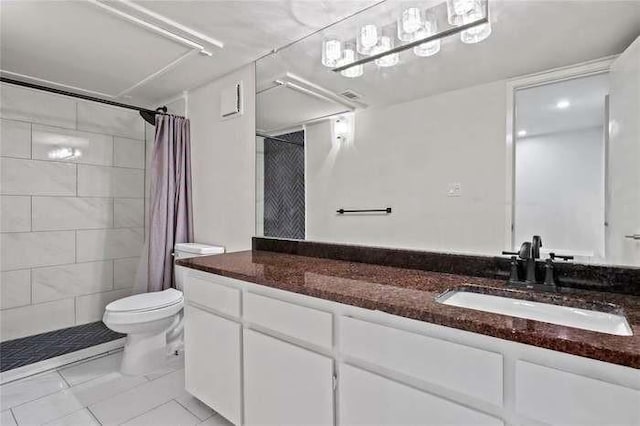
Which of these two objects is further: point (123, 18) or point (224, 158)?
point (224, 158)

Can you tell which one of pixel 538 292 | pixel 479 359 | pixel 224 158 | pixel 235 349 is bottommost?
pixel 235 349

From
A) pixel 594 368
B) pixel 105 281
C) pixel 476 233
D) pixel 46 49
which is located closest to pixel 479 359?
pixel 594 368

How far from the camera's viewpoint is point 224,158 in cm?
251

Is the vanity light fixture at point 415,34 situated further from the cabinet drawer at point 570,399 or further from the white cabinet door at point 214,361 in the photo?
the white cabinet door at point 214,361

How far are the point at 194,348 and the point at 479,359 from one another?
1452mm

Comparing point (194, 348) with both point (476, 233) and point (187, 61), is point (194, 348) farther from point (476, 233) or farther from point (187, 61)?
point (187, 61)

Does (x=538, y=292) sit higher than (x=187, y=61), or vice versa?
(x=187, y=61)

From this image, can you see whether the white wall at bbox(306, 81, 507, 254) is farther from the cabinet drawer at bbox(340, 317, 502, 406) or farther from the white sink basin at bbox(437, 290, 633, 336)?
the cabinet drawer at bbox(340, 317, 502, 406)

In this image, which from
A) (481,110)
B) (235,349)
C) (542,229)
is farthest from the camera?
(235,349)

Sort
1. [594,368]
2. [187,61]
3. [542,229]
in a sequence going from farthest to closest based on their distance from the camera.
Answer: [187,61]
[542,229]
[594,368]

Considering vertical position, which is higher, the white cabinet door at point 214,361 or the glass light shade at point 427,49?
the glass light shade at point 427,49

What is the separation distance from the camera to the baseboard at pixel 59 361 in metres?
2.05

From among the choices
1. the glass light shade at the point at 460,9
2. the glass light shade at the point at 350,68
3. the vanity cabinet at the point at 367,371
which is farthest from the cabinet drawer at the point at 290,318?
the glass light shade at the point at 460,9

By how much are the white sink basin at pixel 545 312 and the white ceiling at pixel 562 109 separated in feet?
2.13
